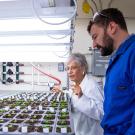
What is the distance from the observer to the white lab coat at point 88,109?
6.95ft

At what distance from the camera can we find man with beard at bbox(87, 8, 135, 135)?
1.52 metres

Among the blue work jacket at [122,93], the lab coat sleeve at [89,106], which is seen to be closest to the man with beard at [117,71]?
the blue work jacket at [122,93]

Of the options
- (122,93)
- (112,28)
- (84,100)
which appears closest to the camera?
(122,93)

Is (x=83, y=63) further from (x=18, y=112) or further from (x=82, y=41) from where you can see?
(x=82, y=41)

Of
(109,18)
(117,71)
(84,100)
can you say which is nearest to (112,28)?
(109,18)

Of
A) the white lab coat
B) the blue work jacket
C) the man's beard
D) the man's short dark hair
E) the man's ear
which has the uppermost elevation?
the man's short dark hair

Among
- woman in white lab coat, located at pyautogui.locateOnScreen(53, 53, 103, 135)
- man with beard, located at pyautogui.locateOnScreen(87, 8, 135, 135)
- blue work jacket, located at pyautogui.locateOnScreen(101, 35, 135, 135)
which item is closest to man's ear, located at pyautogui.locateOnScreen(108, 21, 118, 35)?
man with beard, located at pyautogui.locateOnScreen(87, 8, 135, 135)

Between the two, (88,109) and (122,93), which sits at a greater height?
(122,93)

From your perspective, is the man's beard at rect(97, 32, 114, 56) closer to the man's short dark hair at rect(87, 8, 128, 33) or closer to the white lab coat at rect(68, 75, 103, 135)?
the man's short dark hair at rect(87, 8, 128, 33)

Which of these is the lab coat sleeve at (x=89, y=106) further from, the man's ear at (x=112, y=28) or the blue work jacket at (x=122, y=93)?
the man's ear at (x=112, y=28)

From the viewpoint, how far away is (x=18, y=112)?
2432mm

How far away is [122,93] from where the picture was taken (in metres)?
1.54

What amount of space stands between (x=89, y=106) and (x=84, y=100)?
0.21 feet

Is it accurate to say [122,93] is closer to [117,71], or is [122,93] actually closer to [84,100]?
[117,71]
